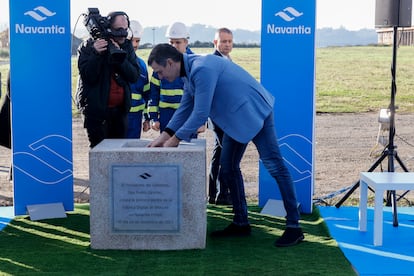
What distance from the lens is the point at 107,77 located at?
5.76 metres

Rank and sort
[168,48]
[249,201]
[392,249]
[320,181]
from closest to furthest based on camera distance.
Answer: [168,48] < [392,249] < [249,201] < [320,181]

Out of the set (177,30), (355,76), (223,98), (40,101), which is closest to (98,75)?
(40,101)

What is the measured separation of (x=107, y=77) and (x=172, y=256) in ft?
5.35

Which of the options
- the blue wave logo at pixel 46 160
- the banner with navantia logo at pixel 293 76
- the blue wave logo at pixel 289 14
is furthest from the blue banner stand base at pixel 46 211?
the blue wave logo at pixel 289 14

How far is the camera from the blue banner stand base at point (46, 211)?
625 cm

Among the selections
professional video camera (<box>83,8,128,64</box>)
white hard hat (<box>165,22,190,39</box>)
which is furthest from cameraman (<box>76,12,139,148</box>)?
white hard hat (<box>165,22,190,39</box>)

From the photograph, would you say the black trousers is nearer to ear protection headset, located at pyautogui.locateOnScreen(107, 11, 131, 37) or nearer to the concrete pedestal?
ear protection headset, located at pyautogui.locateOnScreen(107, 11, 131, 37)

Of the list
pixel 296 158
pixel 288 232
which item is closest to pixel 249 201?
pixel 296 158

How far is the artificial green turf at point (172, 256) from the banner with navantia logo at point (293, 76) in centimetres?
77

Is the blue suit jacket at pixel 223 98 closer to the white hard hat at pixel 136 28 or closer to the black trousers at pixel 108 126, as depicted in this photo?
the black trousers at pixel 108 126

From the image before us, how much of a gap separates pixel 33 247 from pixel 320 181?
14.1ft

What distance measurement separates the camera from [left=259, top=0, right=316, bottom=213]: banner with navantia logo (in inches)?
247

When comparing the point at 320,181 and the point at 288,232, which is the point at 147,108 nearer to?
the point at 288,232

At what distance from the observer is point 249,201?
7.21 meters
